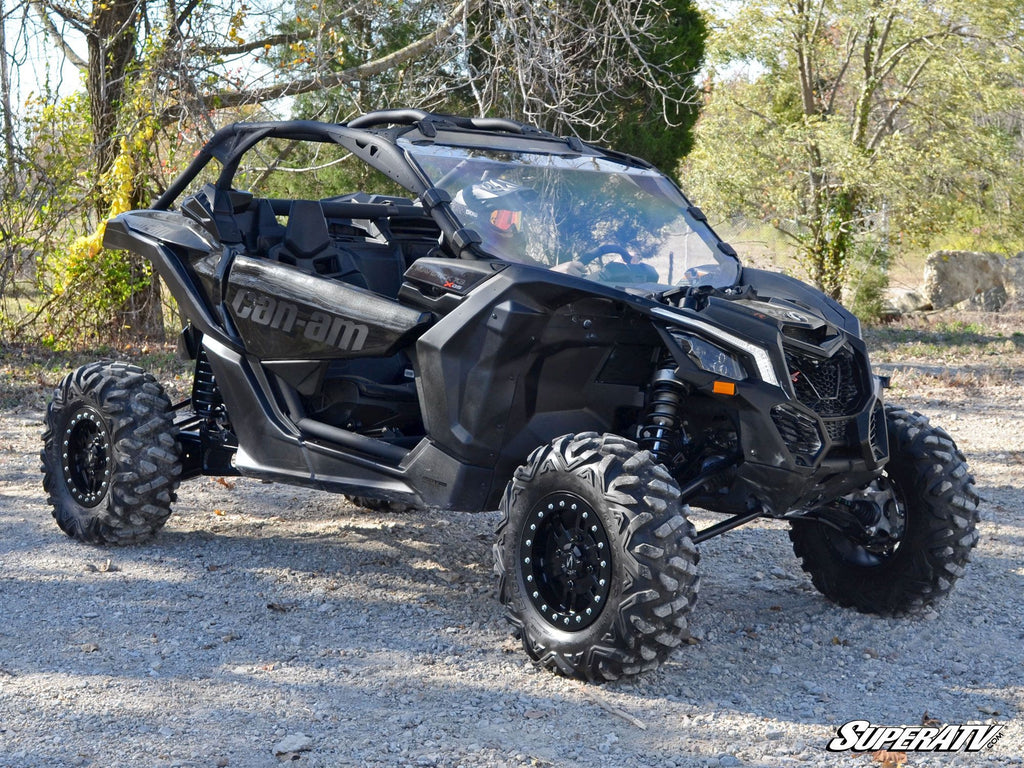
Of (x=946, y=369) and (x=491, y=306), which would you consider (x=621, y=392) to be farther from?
(x=946, y=369)

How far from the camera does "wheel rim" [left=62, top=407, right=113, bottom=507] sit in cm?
578

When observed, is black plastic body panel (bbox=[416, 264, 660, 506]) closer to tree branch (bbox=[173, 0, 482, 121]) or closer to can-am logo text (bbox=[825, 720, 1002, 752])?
can-am logo text (bbox=[825, 720, 1002, 752])

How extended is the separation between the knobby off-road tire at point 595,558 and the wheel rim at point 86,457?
2.46 metres

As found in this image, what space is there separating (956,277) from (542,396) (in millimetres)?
19803

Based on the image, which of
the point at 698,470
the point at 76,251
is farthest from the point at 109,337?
the point at 698,470

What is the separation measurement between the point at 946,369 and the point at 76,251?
31.0ft

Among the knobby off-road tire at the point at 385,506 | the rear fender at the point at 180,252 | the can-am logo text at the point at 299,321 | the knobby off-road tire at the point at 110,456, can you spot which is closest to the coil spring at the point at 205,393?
the knobby off-road tire at the point at 110,456

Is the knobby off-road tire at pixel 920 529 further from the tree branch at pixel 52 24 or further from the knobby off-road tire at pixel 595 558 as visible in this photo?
the tree branch at pixel 52 24

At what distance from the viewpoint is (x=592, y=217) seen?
4.85m

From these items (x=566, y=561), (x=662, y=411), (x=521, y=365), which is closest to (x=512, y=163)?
(x=521, y=365)

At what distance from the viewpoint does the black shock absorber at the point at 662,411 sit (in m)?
4.29

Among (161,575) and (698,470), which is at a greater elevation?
(698,470)

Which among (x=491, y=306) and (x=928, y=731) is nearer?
(x=928, y=731)

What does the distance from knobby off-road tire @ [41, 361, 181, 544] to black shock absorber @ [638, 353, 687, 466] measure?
2521 millimetres
